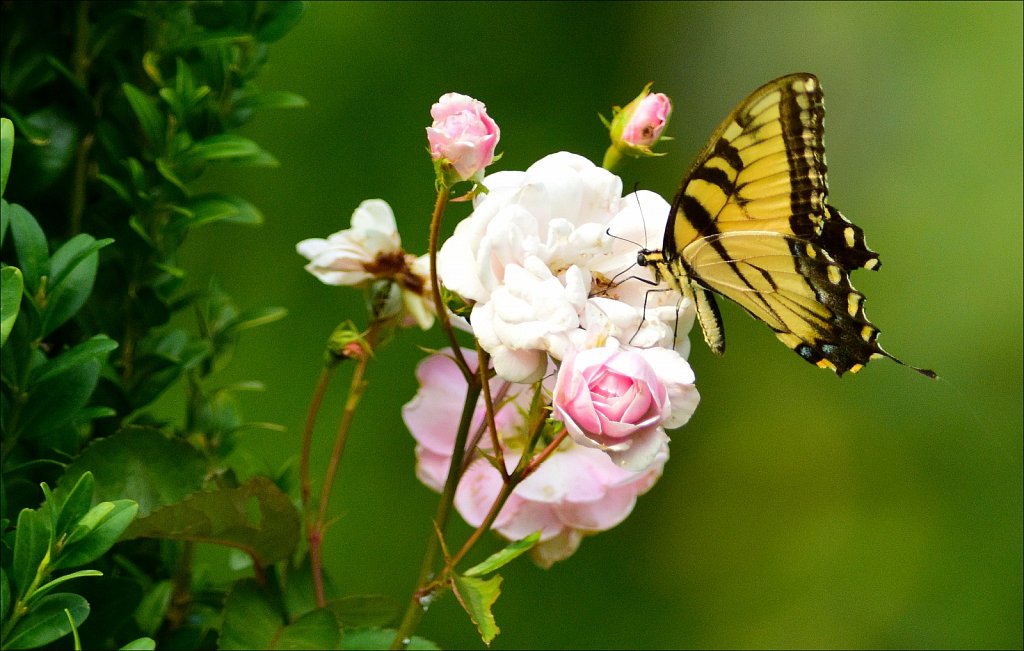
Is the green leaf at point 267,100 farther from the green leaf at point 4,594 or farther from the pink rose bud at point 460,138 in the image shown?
the green leaf at point 4,594

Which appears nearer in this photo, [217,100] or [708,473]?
[217,100]

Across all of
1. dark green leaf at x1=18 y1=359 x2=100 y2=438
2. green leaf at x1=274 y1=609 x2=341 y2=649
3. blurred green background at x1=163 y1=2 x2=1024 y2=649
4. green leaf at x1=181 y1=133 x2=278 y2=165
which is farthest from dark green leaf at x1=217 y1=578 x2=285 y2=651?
blurred green background at x1=163 y1=2 x2=1024 y2=649

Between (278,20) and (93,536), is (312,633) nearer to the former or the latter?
(93,536)

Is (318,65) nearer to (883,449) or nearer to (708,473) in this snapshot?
(708,473)

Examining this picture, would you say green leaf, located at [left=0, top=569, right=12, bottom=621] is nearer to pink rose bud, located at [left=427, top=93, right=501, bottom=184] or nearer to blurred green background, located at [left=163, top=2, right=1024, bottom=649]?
pink rose bud, located at [left=427, top=93, right=501, bottom=184]

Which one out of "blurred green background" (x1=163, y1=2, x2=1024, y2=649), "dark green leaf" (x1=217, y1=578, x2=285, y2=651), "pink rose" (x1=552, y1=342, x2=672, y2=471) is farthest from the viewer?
"blurred green background" (x1=163, y1=2, x2=1024, y2=649)

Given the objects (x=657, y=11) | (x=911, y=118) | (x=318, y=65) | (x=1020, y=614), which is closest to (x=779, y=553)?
(x=1020, y=614)
